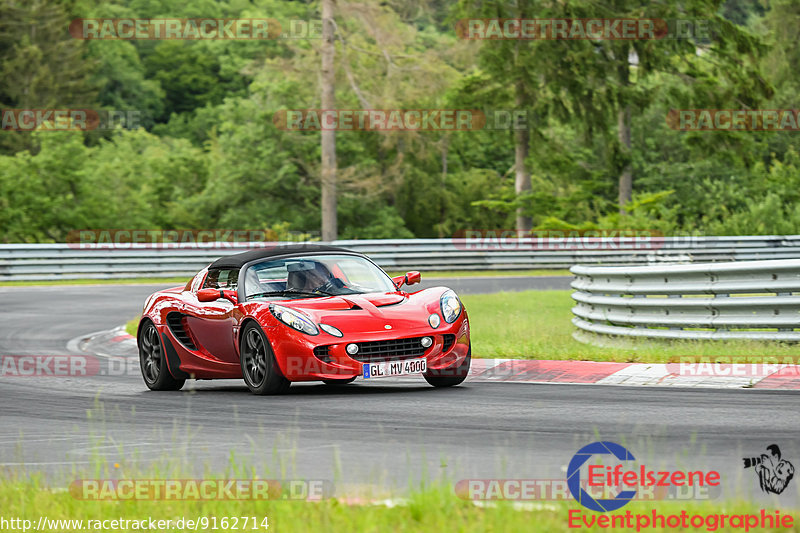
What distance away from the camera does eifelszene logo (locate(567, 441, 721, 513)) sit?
205 inches

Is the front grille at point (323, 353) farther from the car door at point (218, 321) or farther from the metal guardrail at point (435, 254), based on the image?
the metal guardrail at point (435, 254)

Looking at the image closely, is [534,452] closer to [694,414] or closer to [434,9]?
[694,414]

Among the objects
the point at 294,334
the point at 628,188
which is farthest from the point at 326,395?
the point at 628,188

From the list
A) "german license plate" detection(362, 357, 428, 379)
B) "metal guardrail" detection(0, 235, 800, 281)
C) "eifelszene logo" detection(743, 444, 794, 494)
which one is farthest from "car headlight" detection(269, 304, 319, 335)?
"metal guardrail" detection(0, 235, 800, 281)

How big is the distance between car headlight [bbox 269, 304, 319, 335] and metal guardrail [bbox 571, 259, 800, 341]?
4.87 m

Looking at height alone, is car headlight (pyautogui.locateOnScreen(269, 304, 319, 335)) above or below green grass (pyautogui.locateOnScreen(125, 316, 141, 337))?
above

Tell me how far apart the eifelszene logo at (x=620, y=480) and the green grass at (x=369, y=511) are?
0.40ft

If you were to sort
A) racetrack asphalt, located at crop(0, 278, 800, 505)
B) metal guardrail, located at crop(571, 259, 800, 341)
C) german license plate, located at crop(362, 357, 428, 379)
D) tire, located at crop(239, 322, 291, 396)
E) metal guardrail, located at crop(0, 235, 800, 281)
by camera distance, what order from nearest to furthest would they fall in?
1. racetrack asphalt, located at crop(0, 278, 800, 505)
2. german license plate, located at crop(362, 357, 428, 379)
3. tire, located at crop(239, 322, 291, 396)
4. metal guardrail, located at crop(571, 259, 800, 341)
5. metal guardrail, located at crop(0, 235, 800, 281)

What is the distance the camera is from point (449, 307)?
10508mm

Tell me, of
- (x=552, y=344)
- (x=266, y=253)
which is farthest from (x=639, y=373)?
(x=266, y=253)

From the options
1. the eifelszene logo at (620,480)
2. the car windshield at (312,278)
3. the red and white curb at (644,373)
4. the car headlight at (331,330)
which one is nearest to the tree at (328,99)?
the red and white curb at (644,373)

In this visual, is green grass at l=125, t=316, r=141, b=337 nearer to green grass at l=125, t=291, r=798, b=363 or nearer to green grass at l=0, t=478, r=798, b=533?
green grass at l=125, t=291, r=798, b=363

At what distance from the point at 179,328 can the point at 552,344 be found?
4646mm

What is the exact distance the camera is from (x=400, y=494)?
18.4ft
